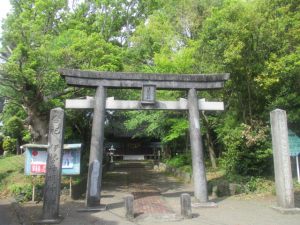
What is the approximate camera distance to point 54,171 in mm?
9875

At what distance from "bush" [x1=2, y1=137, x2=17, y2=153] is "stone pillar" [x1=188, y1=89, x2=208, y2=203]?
2877cm

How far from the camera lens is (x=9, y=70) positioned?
46.0 feet

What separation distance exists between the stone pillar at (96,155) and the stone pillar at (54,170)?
1500 mm

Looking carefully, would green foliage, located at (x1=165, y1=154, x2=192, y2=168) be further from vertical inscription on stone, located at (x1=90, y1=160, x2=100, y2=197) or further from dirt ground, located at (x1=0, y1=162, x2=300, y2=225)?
vertical inscription on stone, located at (x1=90, y1=160, x2=100, y2=197)

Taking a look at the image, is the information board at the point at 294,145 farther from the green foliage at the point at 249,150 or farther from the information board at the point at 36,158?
the information board at the point at 36,158

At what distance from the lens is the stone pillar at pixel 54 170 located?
9.61 meters

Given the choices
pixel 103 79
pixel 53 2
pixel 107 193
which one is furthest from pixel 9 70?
pixel 53 2

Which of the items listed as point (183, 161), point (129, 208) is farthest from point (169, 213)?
point (183, 161)

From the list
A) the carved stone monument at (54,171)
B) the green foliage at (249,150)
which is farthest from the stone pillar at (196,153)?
the carved stone monument at (54,171)

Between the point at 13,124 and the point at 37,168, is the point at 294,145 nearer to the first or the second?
the point at 37,168

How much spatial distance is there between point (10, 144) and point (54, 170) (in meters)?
30.0

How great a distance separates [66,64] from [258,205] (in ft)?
33.9

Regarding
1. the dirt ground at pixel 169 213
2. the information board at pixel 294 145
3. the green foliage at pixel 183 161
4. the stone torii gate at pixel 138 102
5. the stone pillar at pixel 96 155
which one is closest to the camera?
the dirt ground at pixel 169 213

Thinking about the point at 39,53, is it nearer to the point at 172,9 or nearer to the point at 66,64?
the point at 66,64
